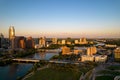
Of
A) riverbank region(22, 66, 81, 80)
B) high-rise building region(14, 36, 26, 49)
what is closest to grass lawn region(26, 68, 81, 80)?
riverbank region(22, 66, 81, 80)

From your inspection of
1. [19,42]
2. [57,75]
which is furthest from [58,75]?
[19,42]

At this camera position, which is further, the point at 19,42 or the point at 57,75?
the point at 19,42

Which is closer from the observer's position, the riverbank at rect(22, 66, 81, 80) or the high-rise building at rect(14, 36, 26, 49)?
the riverbank at rect(22, 66, 81, 80)

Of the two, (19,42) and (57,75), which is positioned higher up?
(19,42)

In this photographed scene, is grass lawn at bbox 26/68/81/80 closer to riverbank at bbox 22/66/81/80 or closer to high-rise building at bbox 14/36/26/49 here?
riverbank at bbox 22/66/81/80

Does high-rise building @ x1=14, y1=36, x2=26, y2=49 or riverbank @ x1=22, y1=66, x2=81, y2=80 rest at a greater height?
high-rise building @ x1=14, y1=36, x2=26, y2=49

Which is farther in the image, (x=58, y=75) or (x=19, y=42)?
(x=19, y=42)

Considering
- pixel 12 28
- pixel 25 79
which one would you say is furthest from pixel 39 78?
pixel 12 28

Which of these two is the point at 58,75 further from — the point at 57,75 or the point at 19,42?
the point at 19,42

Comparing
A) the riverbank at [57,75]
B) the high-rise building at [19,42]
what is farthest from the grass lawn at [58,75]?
the high-rise building at [19,42]

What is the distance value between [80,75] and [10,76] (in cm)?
569

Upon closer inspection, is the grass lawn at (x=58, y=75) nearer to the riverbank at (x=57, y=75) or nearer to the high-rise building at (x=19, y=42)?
the riverbank at (x=57, y=75)

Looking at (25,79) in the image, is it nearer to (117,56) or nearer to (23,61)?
(23,61)

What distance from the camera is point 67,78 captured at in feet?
40.2
